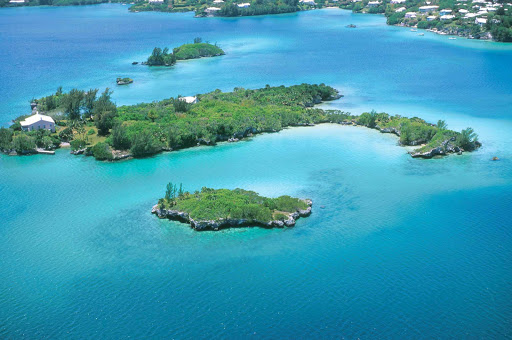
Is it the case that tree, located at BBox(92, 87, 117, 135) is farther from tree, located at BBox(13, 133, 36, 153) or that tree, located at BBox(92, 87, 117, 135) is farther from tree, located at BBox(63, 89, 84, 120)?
tree, located at BBox(13, 133, 36, 153)

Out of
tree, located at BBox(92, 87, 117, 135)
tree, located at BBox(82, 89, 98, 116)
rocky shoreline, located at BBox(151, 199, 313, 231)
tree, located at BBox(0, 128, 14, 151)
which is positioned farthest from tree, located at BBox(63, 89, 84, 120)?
rocky shoreline, located at BBox(151, 199, 313, 231)

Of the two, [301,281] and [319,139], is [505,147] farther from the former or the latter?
[301,281]

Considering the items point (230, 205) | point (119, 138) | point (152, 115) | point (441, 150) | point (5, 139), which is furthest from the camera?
point (152, 115)

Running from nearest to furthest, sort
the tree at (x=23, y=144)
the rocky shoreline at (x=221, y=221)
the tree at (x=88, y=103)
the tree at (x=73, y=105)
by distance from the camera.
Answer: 1. the rocky shoreline at (x=221, y=221)
2. the tree at (x=23, y=144)
3. the tree at (x=73, y=105)
4. the tree at (x=88, y=103)

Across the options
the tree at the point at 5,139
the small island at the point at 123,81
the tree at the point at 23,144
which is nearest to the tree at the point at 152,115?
the tree at the point at 23,144

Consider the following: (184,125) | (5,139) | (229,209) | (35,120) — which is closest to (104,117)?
(35,120)

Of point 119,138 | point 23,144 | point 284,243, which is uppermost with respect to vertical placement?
point 119,138

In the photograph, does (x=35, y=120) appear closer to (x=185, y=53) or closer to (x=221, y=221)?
(x=221, y=221)

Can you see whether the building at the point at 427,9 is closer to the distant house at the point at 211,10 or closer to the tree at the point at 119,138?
the distant house at the point at 211,10
